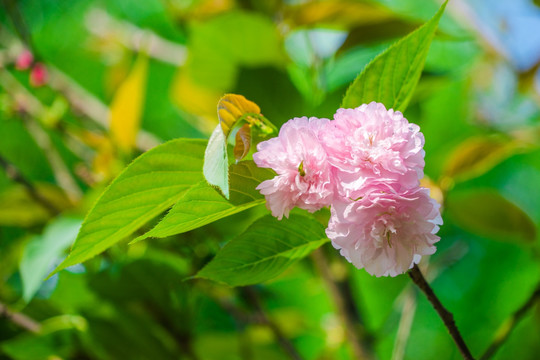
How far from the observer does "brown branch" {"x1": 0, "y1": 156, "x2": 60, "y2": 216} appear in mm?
733

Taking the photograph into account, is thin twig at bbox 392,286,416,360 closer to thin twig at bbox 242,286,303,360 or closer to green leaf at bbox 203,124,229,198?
thin twig at bbox 242,286,303,360

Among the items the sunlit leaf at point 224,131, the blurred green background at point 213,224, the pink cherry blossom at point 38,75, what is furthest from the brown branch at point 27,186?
the sunlit leaf at point 224,131

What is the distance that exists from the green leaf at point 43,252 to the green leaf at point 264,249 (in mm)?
277

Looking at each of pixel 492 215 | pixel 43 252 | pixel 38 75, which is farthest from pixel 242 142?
pixel 38 75

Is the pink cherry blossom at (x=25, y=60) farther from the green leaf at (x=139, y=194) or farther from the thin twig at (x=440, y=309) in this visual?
the thin twig at (x=440, y=309)

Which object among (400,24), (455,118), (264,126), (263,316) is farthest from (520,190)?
(264,126)

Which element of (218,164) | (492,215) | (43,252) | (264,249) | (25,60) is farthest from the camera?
(25,60)

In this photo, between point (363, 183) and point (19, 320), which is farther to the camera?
point (19, 320)

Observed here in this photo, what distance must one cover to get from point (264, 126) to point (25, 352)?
0.50 meters

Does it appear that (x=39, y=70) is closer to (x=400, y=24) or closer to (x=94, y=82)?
(x=400, y=24)

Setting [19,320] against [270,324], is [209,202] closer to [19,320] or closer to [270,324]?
[270,324]

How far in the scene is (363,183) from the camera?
0.29m

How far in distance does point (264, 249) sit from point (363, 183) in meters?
0.11

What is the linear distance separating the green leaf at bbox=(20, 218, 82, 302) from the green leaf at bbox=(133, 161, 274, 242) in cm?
32
